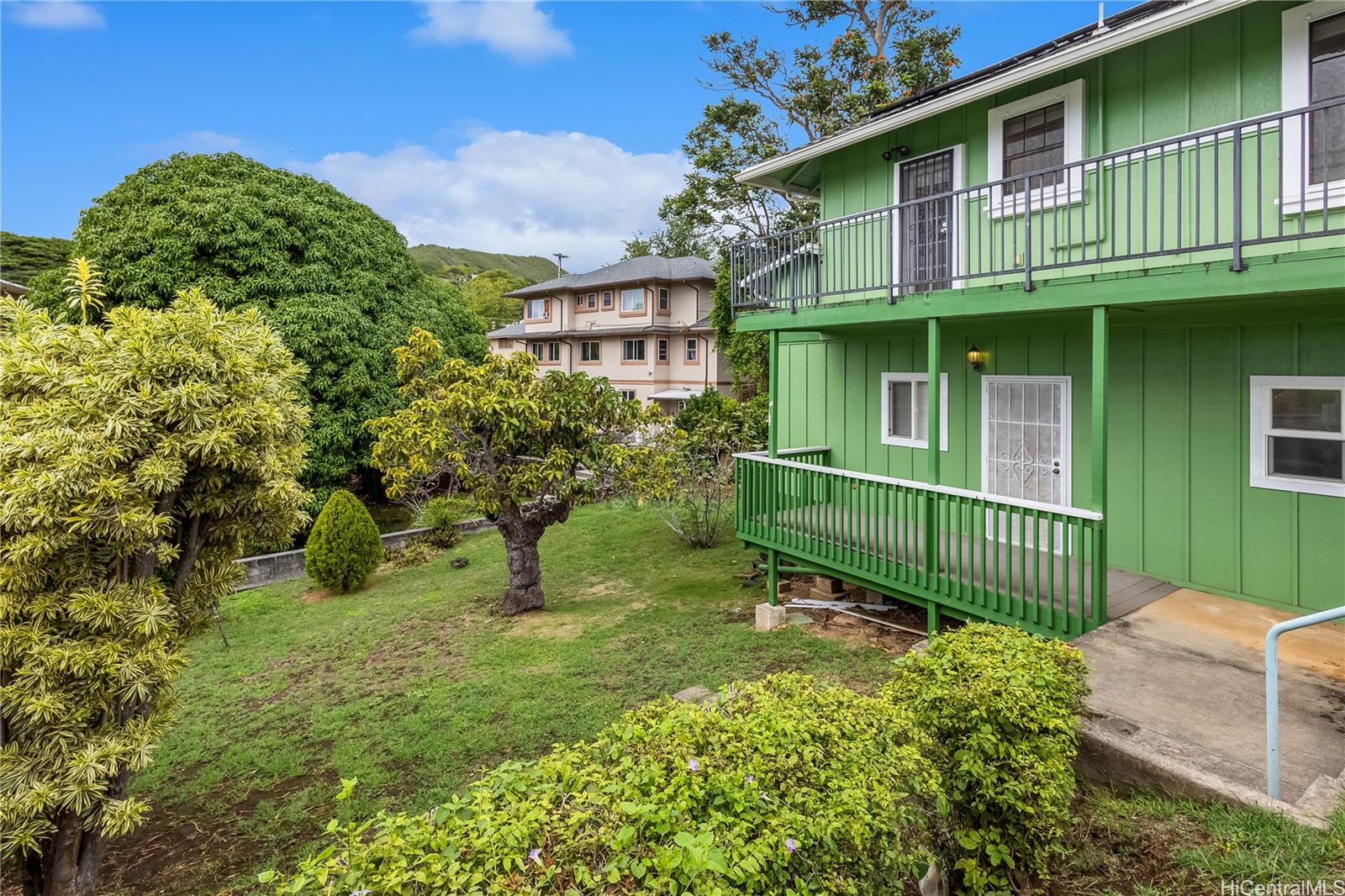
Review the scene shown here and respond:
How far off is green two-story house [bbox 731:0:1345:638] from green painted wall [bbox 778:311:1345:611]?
0.07ft

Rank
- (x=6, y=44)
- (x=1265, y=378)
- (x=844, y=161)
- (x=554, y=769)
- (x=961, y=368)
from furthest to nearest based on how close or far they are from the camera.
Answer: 1. (x=844, y=161)
2. (x=961, y=368)
3. (x=1265, y=378)
4. (x=6, y=44)
5. (x=554, y=769)

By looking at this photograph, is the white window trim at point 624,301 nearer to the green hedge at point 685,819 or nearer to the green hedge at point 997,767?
the green hedge at point 997,767

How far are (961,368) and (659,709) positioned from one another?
270 inches

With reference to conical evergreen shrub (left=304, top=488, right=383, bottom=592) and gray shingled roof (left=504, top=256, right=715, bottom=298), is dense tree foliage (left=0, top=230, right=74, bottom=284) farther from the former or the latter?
conical evergreen shrub (left=304, top=488, right=383, bottom=592)

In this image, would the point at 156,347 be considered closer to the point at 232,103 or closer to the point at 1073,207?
the point at 1073,207

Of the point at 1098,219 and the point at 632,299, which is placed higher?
the point at 632,299

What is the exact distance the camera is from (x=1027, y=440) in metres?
7.54

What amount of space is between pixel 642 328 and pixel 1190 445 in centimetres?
2572

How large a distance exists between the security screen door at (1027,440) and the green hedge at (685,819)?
552cm

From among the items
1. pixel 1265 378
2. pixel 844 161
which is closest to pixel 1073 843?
pixel 1265 378

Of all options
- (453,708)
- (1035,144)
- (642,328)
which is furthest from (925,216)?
(642,328)

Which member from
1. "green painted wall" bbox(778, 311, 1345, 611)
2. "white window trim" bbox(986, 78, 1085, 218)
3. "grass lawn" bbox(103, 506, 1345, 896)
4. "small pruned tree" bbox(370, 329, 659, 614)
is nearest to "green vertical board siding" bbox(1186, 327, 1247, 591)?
"green painted wall" bbox(778, 311, 1345, 611)

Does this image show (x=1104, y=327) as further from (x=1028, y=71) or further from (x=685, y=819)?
(x=685, y=819)

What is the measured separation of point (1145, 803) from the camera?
3135mm
